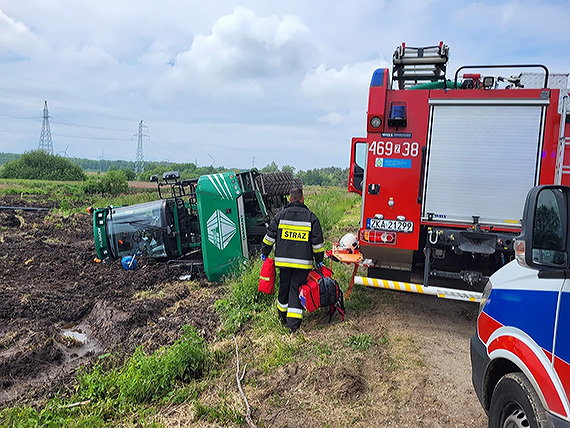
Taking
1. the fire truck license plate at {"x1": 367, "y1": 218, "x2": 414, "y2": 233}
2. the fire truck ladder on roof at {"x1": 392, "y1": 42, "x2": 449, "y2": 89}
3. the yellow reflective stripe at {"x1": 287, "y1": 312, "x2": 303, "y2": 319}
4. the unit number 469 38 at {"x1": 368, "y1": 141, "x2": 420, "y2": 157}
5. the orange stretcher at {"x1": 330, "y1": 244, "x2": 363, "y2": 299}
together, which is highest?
the fire truck ladder on roof at {"x1": 392, "y1": 42, "x2": 449, "y2": 89}

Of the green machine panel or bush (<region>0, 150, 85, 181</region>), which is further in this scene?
bush (<region>0, 150, 85, 181</region>)

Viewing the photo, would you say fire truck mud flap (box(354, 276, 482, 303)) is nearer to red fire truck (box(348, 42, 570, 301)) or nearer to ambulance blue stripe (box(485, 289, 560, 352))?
red fire truck (box(348, 42, 570, 301))

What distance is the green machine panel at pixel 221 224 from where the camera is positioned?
25.2 ft

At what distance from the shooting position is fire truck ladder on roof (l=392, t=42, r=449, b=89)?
5992mm

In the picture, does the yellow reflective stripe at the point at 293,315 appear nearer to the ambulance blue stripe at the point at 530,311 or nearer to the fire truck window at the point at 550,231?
the ambulance blue stripe at the point at 530,311

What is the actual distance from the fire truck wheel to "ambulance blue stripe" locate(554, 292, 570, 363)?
0.30 m

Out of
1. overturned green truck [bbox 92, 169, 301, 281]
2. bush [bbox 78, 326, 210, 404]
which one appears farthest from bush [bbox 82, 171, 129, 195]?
bush [bbox 78, 326, 210, 404]

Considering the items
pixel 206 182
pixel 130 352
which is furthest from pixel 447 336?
pixel 206 182

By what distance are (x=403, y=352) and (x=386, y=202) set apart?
1787 mm

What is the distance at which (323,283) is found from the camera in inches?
207

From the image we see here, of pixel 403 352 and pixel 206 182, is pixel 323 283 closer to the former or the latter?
→ pixel 403 352

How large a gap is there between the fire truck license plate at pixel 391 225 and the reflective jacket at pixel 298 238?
68cm

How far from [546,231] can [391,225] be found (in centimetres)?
336

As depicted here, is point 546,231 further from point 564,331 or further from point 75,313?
point 75,313
